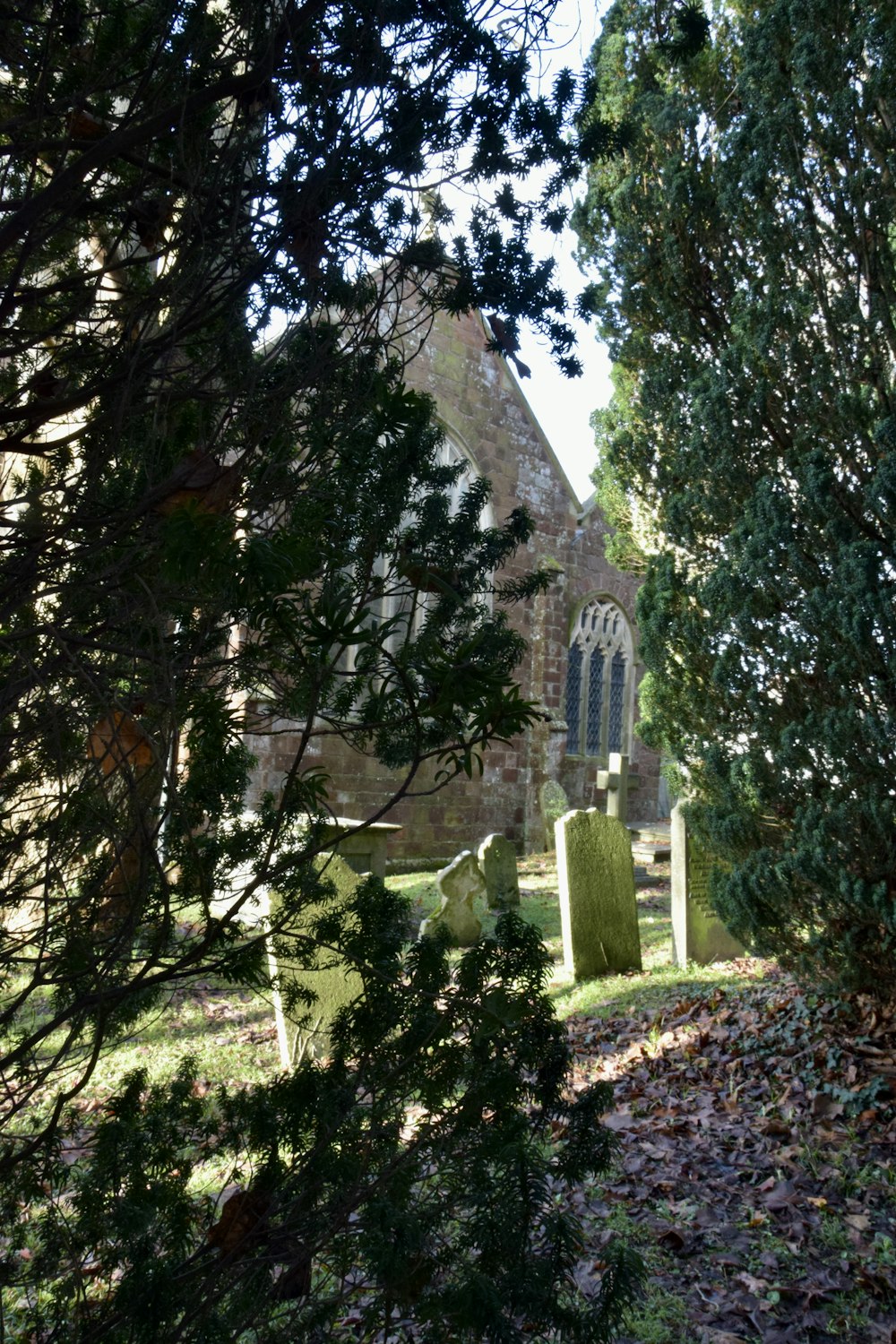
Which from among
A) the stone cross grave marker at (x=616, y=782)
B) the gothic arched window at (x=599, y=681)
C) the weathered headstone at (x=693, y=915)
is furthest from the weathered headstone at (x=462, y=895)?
the gothic arched window at (x=599, y=681)

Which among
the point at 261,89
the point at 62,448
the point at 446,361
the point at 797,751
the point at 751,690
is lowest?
the point at 797,751

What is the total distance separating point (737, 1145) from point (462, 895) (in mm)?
4825

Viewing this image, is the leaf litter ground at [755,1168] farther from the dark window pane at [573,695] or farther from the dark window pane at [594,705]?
the dark window pane at [594,705]

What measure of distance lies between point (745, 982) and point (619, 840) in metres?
1.90

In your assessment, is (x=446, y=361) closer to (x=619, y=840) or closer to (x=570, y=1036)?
(x=619, y=840)

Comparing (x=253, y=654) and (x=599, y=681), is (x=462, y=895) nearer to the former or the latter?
(x=253, y=654)

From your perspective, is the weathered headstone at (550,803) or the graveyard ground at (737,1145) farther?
the weathered headstone at (550,803)

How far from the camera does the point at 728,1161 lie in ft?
15.4

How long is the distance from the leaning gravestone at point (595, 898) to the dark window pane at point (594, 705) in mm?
9465

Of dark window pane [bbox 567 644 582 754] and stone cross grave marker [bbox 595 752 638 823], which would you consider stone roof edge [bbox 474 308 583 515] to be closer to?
dark window pane [bbox 567 644 582 754]

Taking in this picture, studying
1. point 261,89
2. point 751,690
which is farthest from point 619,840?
point 261,89

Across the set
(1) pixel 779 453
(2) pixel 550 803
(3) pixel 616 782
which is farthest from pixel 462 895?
(2) pixel 550 803

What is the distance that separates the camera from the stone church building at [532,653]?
14.9 meters

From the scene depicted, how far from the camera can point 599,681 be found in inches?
730
